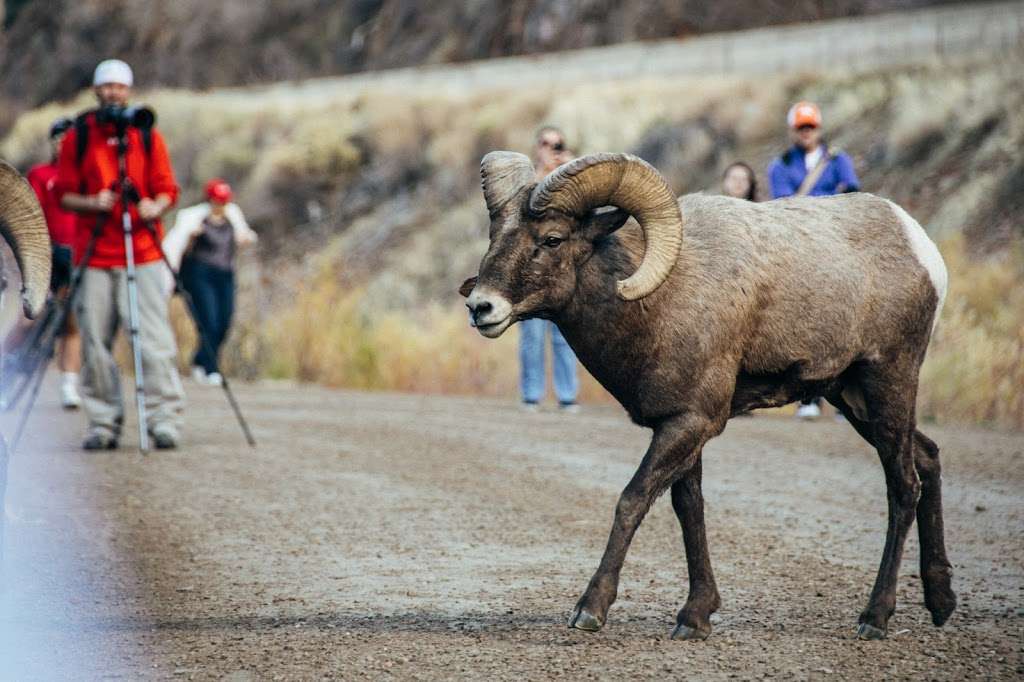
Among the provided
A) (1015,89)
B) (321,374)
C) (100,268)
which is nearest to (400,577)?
(100,268)

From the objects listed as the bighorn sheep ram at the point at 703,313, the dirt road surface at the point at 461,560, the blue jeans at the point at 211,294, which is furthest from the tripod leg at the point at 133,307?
the blue jeans at the point at 211,294

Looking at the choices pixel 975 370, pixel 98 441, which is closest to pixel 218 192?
pixel 98 441

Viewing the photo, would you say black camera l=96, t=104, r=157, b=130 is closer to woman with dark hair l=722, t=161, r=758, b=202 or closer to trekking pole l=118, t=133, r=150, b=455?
trekking pole l=118, t=133, r=150, b=455

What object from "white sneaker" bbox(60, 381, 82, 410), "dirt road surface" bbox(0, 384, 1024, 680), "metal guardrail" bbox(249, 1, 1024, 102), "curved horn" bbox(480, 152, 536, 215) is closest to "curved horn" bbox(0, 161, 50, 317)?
"dirt road surface" bbox(0, 384, 1024, 680)

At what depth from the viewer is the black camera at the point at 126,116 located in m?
12.3

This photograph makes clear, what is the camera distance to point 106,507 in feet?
34.0

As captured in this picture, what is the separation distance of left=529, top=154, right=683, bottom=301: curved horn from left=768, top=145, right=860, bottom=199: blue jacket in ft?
23.4

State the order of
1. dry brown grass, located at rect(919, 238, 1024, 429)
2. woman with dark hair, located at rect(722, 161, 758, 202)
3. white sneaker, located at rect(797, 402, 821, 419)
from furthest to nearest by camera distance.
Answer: dry brown grass, located at rect(919, 238, 1024, 429)
white sneaker, located at rect(797, 402, 821, 419)
woman with dark hair, located at rect(722, 161, 758, 202)

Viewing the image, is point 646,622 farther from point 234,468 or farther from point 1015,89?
point 1015,89

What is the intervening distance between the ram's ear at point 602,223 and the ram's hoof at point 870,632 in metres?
1.80

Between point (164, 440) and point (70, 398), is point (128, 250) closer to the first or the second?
point (164, 440)

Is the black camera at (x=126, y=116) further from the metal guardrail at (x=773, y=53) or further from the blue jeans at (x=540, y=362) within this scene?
the metal guardrail at (x=773, y=53)

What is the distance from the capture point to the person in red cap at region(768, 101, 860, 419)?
1377cm

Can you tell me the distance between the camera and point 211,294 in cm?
1991
